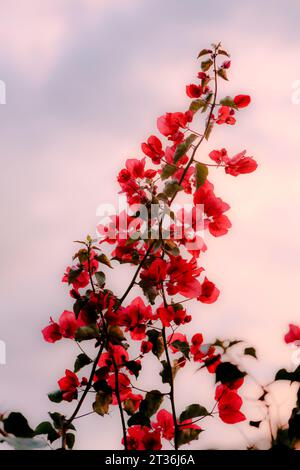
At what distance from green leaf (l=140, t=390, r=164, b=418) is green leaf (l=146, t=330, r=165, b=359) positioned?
9 cm

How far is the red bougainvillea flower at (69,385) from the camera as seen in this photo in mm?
1242

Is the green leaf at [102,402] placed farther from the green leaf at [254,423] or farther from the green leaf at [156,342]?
the green leaf at [254,423]

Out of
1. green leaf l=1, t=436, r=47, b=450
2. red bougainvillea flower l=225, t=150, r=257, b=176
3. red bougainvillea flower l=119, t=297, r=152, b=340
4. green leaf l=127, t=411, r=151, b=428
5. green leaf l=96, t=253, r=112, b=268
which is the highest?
red bougainvillea flower l=225, t=150, r=257, b=176

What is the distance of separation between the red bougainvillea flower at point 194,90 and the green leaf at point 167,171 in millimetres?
200

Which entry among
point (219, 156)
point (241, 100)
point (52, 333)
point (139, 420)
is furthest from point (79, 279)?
point (241, 100)

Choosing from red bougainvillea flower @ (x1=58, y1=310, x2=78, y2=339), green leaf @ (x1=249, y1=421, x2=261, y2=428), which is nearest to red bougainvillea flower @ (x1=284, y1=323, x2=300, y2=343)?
green leaf @ (x1=249, y1=421, x2=261, y2=428)

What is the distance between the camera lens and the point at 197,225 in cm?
123

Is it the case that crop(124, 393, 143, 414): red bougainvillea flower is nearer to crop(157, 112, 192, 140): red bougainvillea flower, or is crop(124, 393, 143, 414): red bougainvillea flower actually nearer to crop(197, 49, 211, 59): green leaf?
crop(157, 112, 192, 140): red bougainvillea flower

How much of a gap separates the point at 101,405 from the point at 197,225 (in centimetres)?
47

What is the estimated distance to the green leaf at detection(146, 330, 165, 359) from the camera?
1.27 metres

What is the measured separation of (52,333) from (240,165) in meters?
0.63

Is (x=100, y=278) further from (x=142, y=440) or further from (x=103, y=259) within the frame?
(x=142, y=440)

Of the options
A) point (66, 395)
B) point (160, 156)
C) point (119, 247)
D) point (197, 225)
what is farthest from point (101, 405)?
point (160, 156)

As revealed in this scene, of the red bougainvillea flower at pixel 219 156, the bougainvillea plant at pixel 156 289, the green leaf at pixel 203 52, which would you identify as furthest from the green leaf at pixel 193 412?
the green leaf at pixel 203 52
